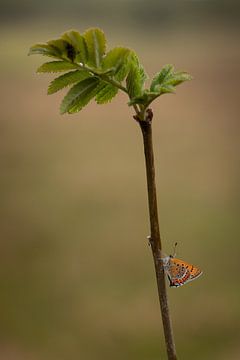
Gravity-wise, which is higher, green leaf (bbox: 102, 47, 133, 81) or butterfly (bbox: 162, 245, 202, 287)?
green leaf (bbox: 102, 47, 133, 81)

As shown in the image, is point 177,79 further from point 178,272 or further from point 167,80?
point 178,272

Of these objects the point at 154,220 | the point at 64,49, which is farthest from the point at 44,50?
the point at 154,220

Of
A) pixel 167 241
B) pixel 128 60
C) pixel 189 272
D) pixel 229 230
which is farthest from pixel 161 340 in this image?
pixel 128 60

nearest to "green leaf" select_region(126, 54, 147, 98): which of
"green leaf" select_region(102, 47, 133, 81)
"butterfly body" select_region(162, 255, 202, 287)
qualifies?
"green leaf" select_region(102, 47, 133, 81)

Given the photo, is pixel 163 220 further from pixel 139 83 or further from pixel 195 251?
pixel 139 83

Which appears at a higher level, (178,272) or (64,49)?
(64,49)

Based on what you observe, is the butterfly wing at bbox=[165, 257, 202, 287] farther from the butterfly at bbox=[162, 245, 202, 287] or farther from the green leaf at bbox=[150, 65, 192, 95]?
the green leaf at bbox=[150, 65, 192, 95]
